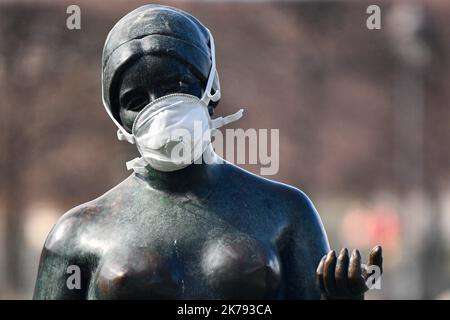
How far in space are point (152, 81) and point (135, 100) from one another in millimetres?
138

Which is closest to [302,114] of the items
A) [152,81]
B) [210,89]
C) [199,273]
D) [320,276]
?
[210,89]

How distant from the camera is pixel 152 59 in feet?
21.5

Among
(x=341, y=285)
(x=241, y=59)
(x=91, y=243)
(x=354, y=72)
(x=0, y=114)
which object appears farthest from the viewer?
(x=354, y=72)

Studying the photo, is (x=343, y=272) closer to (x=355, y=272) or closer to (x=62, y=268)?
(x=355, y=272)

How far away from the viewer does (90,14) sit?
28359 millimetres

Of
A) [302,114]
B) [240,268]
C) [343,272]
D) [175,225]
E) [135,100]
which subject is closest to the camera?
[343,272]

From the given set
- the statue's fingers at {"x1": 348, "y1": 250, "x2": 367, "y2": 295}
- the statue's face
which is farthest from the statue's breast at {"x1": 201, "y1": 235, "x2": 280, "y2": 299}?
the statue's face

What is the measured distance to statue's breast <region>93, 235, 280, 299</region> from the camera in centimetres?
639

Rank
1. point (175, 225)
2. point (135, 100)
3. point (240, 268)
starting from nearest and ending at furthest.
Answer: point (240, 268) → point (175, 225) → point (135, 100)

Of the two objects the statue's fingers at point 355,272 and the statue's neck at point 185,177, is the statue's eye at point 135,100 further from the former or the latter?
the statue's fingers at point 355,272

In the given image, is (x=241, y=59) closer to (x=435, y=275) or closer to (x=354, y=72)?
(x=354, y=72)
